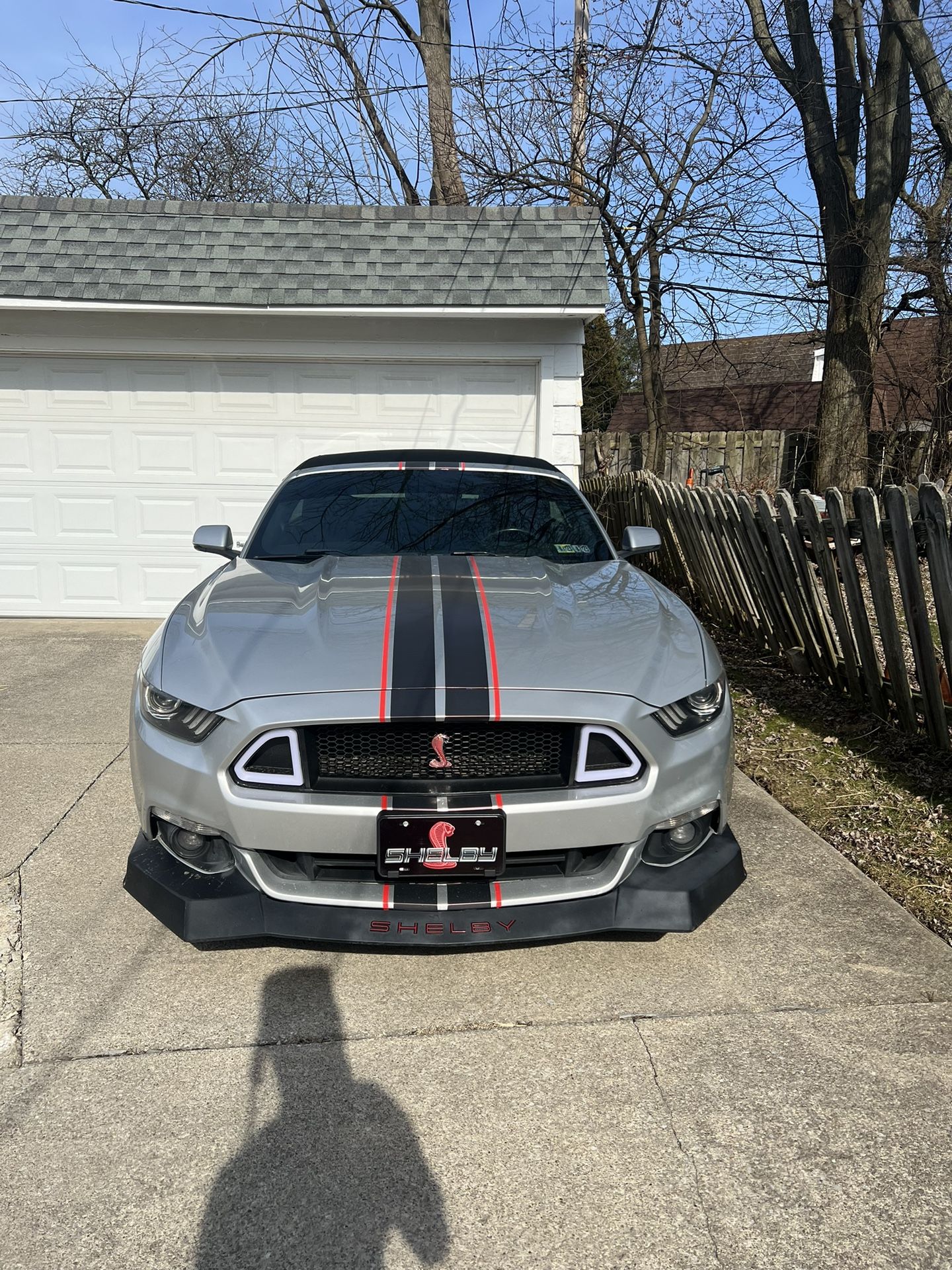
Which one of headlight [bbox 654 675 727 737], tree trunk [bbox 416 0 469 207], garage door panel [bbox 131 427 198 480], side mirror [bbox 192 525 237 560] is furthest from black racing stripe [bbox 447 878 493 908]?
tree trunk [bbox 416 0 469 207]

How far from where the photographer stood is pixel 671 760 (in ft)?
8.78

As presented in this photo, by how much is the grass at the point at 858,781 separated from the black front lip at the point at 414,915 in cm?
111

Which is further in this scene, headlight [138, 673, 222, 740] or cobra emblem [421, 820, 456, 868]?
headlight [138, 673, 222, 740]

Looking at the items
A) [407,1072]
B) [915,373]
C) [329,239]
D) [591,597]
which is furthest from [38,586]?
[915,373]

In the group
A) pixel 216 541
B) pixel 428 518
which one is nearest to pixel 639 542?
pixel 428 518

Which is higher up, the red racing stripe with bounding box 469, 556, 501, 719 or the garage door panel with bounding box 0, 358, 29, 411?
the garage door panel with bounding box 0, 358, 29, 411

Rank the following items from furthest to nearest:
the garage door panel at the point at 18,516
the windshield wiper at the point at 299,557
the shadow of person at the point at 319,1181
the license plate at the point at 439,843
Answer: the garage door panel at the point at 18,516, the windshield wiper at the point at 299,557, the license plate at the point at 439,843, the shadow of person at the point at 319,1181

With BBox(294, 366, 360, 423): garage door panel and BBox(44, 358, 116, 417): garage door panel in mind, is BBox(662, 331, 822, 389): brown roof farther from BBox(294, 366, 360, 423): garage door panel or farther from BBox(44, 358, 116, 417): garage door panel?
BBox(44, 358, 116, 417): garage door panel

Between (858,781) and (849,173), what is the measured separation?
9.58 meters

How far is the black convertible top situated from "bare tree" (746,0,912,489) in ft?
25.3

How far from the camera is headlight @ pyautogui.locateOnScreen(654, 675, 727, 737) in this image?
2.72m

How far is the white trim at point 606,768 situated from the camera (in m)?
2.60

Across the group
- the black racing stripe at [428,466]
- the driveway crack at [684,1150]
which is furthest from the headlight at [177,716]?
the black racing stripe at [428,466]

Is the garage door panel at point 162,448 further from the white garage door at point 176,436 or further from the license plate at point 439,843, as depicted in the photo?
the license plate at point 439,843
